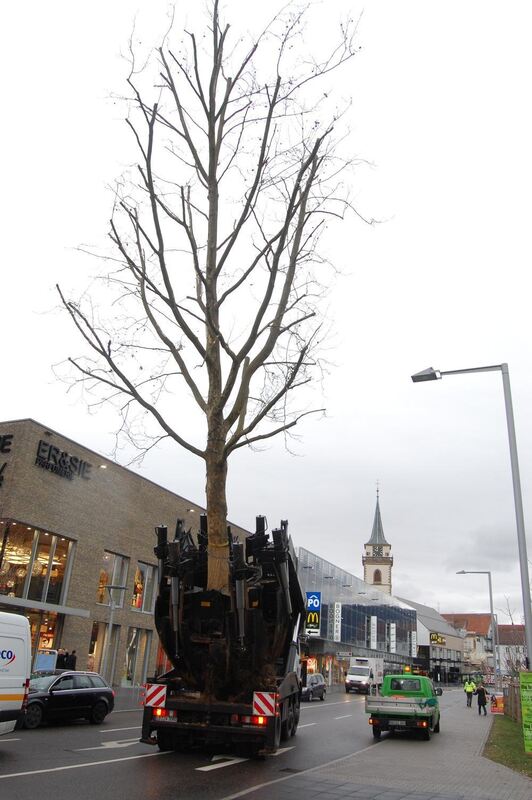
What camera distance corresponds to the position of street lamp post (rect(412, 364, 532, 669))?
11742mm

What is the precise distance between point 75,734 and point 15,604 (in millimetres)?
9069

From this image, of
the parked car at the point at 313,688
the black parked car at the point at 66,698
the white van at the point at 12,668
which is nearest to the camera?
the white van at the point at 12,668

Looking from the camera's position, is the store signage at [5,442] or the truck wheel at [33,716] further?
the store signage at [5,442]

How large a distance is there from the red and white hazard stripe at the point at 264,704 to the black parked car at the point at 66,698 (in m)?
7.62

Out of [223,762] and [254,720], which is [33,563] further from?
[254,720]

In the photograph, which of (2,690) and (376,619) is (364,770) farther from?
(376,619)

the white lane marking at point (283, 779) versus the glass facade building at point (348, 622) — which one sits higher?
the glass facade building at point (348, 622)

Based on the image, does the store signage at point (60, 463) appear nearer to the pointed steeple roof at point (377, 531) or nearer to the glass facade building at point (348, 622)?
the glass facade building at point (348, 622)

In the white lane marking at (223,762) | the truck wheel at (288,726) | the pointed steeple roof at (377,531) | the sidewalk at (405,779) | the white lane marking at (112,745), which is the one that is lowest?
the white lane marking at (112,745)

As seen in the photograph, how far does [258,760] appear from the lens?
11.4 meters

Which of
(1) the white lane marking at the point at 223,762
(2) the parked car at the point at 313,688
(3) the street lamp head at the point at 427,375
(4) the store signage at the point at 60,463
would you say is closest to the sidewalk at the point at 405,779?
(1) the white lane marking at the point at 223,762

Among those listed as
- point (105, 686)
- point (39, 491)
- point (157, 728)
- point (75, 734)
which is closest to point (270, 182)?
point (157, 728)

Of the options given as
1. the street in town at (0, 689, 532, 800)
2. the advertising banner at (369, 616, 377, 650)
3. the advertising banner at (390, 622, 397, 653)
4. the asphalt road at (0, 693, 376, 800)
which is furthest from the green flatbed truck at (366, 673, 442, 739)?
the advertising banner at (390, 622, 397, 653)

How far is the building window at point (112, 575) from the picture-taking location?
1099 inches
